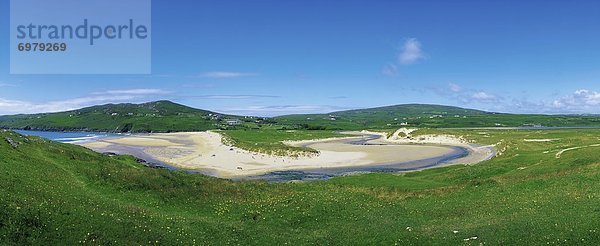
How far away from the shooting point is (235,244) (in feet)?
81.4

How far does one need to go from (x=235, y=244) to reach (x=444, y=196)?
20.4m

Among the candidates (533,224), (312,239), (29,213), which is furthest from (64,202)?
(533,224)

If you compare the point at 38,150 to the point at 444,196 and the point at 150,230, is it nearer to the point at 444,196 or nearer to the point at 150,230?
the point at 150,230

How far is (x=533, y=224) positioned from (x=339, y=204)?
13597mm

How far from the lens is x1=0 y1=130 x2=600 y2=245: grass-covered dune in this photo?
2292 centimetres

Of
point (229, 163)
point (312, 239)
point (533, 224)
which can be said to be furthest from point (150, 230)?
point (229, 163)

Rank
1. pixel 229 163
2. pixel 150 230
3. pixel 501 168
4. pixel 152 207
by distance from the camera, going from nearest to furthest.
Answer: pixel 150 230, pixel 152 207, pixel 501 168, pixel 229 163

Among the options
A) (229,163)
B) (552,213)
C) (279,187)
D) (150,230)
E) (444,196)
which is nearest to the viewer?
(150,230)

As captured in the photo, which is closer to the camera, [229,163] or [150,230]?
[150,230]

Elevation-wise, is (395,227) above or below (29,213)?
below

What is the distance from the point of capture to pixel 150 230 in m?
24.5

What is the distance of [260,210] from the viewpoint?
106ft

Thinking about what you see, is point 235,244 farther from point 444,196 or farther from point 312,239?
point 444,196

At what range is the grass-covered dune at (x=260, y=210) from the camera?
902 inches
